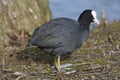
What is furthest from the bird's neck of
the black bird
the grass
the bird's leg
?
the bird's leg

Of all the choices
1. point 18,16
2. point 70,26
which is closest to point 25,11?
point 18,16

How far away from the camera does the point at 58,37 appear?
6.82 metres

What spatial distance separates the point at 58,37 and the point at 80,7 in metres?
7.61

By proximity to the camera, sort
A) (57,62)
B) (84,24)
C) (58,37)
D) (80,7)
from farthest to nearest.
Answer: (80,7) → (84,24) → (57,62) → (58,37)

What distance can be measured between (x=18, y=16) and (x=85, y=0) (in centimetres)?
683

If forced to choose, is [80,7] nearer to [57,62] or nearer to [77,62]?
[77,62]

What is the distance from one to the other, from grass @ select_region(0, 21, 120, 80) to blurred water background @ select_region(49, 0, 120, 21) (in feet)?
16.4

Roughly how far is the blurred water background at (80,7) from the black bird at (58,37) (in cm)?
643

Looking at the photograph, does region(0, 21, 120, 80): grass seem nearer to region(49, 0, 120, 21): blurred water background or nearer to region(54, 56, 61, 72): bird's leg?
region(54, 56, 61, 72): bird's leg

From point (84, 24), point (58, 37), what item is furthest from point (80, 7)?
point (58, 37)

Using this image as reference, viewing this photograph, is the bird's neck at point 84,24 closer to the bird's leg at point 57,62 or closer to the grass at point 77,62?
the grass at point 77,62

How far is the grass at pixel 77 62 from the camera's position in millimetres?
6703

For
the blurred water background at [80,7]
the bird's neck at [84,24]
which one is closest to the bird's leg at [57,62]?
the bird's neck at [84,24]

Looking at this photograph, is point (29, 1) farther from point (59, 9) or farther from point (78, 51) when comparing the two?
point (59, 9)
